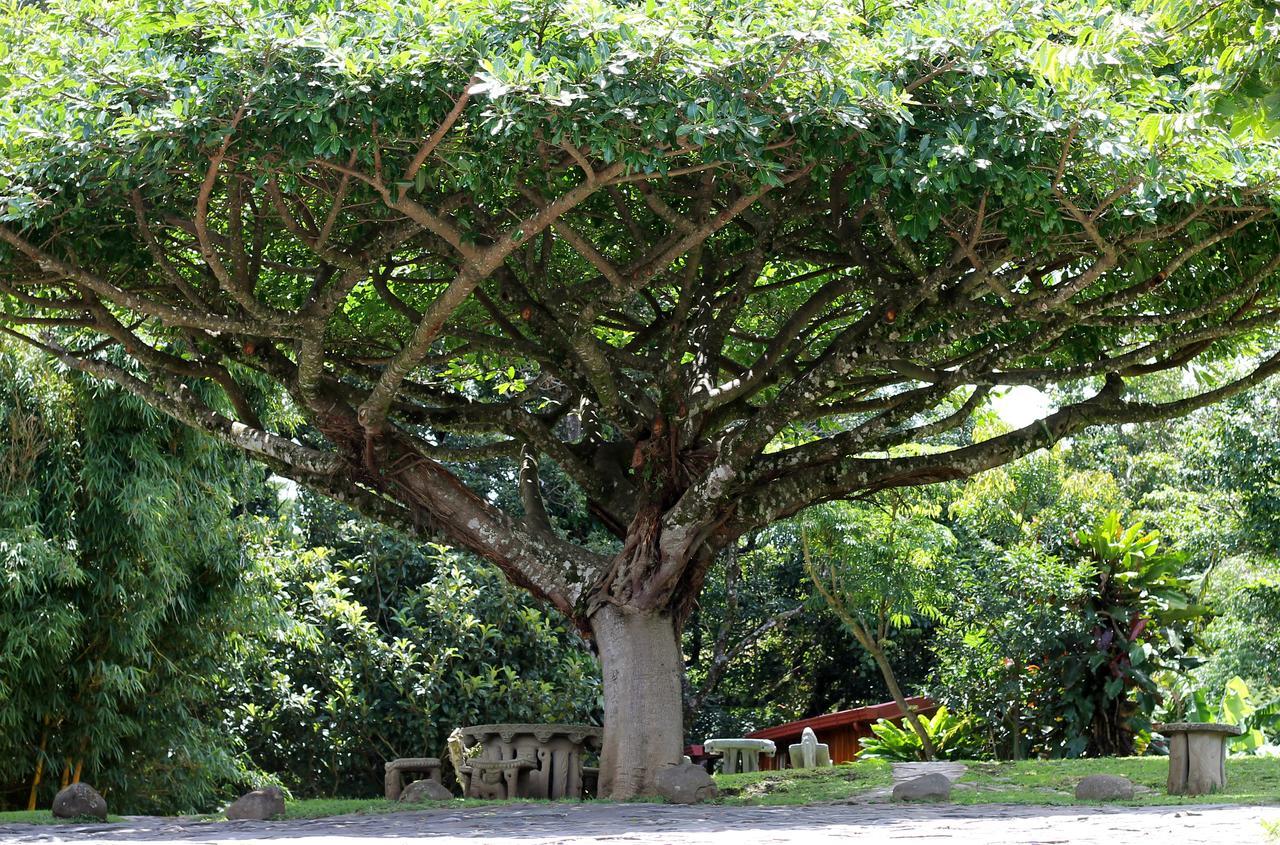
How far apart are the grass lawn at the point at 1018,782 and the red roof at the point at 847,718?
7780mm

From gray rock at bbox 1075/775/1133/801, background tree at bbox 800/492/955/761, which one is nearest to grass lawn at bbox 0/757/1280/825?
gray rock at bbox 1075/775/1133/801

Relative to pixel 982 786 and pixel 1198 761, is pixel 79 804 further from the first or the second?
pixel 1198 761

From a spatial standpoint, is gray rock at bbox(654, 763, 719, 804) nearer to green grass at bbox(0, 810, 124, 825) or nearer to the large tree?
the large tree

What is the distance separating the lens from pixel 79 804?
9375 millimetres

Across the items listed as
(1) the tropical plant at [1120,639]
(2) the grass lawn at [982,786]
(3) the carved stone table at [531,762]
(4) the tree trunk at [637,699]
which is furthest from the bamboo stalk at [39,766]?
(1) the tropical plant at [1120,639]

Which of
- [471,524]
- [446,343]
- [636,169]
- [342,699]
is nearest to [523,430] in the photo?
[471,524]

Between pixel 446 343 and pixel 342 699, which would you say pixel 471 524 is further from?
pixel 342 699

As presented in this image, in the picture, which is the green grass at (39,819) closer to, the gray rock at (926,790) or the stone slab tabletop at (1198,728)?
the gray rock at (926,790)

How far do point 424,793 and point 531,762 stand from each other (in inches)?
34.8

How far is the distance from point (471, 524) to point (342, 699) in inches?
317

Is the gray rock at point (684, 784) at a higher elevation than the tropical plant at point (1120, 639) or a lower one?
lower

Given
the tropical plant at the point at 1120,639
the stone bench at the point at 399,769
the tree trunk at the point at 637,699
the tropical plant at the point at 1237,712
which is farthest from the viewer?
the tropical plant at the point at 1237,712

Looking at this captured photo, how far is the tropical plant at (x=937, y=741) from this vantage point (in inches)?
666

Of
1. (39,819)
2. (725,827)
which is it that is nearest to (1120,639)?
(725,827)
